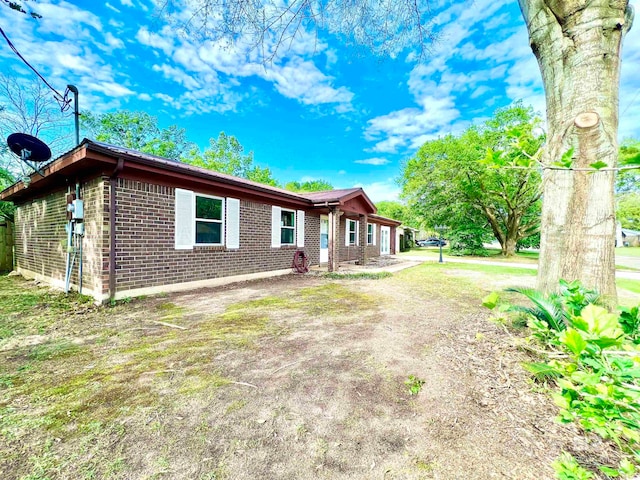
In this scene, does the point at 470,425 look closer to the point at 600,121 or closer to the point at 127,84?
the point at 600,121

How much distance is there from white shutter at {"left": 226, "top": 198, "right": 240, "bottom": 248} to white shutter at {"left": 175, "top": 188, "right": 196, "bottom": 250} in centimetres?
102

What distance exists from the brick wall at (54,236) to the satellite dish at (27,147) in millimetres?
868

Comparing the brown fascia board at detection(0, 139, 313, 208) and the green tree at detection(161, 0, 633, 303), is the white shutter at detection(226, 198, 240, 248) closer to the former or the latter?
the brown fascia board at detection(0, 139, 313, 208)

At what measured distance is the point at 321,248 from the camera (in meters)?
12.3

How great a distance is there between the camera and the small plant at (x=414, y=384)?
2.21 meters

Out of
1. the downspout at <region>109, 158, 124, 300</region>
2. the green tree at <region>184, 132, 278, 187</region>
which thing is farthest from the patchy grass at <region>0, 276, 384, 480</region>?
the green tree at <region>184, 132, 278, 187</region>

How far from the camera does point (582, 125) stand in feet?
8.38

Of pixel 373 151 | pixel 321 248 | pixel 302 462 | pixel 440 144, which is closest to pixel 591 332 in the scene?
pixel 302 462

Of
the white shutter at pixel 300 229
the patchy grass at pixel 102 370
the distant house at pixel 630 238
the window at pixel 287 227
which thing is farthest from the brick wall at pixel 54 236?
the distant house at pixel 630 238

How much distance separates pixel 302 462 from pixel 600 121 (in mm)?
4001

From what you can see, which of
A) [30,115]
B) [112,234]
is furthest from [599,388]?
[30,115]

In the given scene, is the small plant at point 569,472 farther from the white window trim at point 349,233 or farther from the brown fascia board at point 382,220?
the brown fascia board at point 382,220

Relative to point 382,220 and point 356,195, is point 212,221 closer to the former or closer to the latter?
point 356,195

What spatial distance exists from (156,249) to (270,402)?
4932 millimetres
